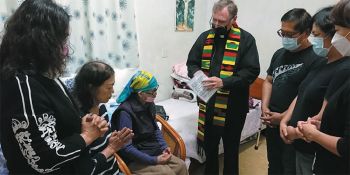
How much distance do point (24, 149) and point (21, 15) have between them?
0.44m

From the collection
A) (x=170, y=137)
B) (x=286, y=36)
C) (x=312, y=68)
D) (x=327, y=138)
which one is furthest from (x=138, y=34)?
(x=327, y=138)

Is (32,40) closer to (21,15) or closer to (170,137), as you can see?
(21,15)

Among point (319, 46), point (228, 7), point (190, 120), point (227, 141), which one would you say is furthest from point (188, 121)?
point (319, 46)

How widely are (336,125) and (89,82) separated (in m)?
Result: 1.17

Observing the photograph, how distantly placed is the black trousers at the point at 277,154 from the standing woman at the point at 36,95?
1.30 m

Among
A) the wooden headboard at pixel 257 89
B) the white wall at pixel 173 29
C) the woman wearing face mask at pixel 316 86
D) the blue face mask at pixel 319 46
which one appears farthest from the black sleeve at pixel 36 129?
the wooden headboard at pixel 257 89

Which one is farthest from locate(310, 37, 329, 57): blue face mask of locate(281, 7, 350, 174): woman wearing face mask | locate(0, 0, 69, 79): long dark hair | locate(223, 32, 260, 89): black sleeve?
locate(0, 0, 69, 79): long dark hair

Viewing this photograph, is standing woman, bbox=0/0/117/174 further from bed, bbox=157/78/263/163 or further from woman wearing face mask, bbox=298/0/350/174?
bed, bbox=157/78/263/163

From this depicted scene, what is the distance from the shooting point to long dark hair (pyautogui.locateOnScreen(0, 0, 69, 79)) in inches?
31.9

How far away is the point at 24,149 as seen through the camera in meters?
0.80

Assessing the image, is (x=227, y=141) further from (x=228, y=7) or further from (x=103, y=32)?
(x=103, y=32)

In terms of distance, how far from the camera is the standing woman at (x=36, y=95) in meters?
0.79

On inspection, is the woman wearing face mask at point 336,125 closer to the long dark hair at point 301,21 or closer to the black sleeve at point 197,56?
the long dark hair at point 301,21

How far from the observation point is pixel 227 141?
6.61 ft
